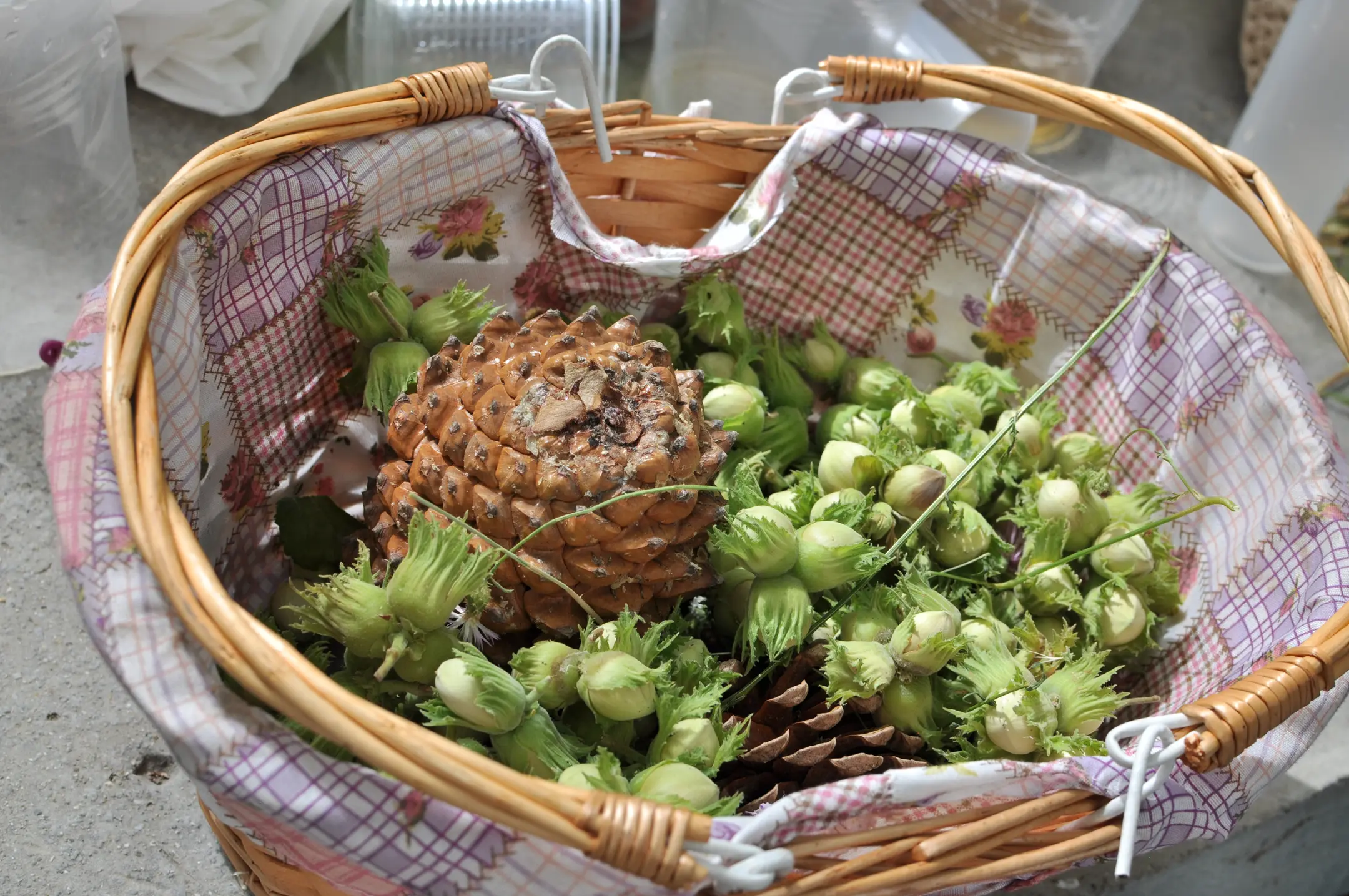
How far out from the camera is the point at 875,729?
32.3 inches

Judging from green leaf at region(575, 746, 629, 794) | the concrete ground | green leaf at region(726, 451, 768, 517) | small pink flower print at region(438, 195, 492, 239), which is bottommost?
the concrete ground

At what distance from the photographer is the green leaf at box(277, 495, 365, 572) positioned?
35.2 inches

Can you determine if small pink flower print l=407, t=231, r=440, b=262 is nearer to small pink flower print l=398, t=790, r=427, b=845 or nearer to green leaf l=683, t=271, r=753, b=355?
green leaf l=683, t=271, r=753, b=355

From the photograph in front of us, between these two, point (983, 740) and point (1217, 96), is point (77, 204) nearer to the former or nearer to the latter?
point (983, 740)

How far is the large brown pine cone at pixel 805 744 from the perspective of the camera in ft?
2.55

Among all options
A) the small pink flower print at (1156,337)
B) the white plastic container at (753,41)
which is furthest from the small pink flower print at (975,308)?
the white plastic container at (753,41)

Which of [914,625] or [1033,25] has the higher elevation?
[1033,25]

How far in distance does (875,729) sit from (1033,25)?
1367 millimetres

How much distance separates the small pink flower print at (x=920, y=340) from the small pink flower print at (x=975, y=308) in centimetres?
4

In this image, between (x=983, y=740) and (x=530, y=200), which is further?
(x=530, y=200)

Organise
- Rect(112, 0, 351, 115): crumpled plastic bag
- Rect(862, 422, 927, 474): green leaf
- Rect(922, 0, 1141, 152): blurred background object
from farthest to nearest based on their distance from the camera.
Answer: Rect(922, 0, 1141, 152): blurred background object < Rect(112, 0, 351, 115): crumpled plastic bag < Rect(862, 422, 927, 474): green leaf

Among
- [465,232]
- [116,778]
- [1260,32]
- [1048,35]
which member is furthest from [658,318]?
[1260,32]

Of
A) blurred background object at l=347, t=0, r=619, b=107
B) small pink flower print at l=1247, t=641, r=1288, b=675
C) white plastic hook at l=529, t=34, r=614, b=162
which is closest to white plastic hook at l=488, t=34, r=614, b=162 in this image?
white plastic hook at l=529, t=34, r=614, b=162

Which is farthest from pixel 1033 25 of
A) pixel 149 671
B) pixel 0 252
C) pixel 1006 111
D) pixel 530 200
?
pixel 149 671
